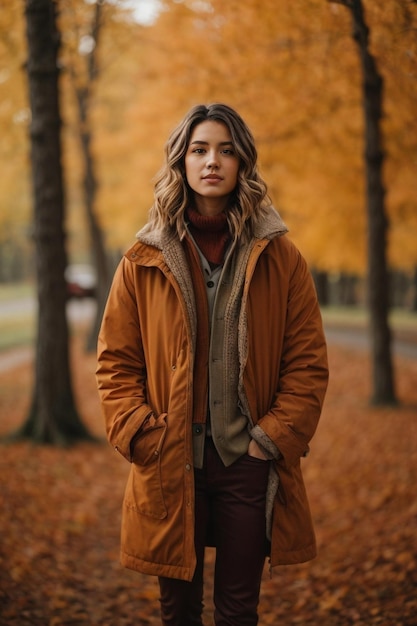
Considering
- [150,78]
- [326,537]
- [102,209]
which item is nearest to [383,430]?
[326,537]

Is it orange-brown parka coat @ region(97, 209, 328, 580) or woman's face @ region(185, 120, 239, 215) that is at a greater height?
woman's face @ region(185, 120, 239, 215)

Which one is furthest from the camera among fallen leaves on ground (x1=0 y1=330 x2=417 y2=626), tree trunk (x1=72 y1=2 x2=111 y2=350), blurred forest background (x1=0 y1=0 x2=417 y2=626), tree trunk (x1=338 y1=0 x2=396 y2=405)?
tree trunk (x1=72 y1=2 x2=111 y2=350)

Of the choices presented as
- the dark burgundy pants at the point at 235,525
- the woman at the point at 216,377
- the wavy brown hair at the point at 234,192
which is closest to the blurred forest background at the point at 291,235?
the dark burgundy pants at the point at 235,525

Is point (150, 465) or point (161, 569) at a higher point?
point (150, 465)

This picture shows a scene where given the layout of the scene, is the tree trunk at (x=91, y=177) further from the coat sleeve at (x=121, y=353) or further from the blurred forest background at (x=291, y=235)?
the coat sleeve at (x=121, y=353)

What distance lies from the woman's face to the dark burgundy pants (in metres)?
1.07

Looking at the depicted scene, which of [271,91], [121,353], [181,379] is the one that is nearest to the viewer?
[181,379]

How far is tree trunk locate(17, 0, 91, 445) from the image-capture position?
272 inches

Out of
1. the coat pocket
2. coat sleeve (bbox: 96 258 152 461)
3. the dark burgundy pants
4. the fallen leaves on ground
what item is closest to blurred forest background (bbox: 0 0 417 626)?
the fallen leaves on ground

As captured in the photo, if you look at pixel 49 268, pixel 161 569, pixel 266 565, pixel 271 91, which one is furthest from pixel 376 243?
pixel 161 569

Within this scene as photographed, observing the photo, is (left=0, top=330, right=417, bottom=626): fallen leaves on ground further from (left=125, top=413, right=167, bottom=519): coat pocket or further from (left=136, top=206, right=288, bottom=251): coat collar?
(left=136, top=206, right=288, bottom=251): coat collar

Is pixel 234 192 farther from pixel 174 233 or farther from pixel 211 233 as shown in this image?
pixel 174 233

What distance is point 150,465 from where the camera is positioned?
8.38 ft

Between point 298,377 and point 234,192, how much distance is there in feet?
2.80
